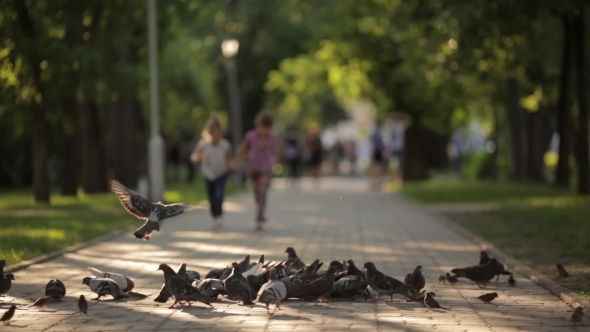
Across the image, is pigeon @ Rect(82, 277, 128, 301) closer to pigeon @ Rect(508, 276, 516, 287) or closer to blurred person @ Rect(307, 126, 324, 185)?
pigeon @ Rect(508, 276, 516, 287)

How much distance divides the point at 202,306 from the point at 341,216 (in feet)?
49.0

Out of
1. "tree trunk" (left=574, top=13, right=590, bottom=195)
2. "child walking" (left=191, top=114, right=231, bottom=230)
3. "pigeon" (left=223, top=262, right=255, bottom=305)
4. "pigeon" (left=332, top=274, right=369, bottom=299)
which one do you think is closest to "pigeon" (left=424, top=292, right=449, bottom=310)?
"pigeon" (left=332, top=274, right=369, bottom=299)

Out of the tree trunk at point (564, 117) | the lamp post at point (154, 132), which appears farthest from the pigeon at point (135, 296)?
the tree trunk at point (564, 117)

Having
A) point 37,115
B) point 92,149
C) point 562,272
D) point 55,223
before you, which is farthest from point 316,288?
point 92,149

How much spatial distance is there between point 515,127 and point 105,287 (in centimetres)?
2995

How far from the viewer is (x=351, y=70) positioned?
44.0 metres

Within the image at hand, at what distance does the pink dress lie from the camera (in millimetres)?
21859

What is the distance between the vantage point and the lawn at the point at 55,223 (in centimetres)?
1669

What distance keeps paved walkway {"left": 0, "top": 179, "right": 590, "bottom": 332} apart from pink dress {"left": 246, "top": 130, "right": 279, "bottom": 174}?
110 centimetres

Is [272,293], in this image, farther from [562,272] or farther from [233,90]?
[233,90]

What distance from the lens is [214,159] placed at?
21.8 meters

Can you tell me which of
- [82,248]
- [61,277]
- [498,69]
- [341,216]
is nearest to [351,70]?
[498,69]

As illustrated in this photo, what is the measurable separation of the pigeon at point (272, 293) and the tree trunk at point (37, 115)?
17.3 meters

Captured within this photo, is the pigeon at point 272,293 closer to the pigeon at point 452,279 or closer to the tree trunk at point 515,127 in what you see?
the pigeon at point 452,279
